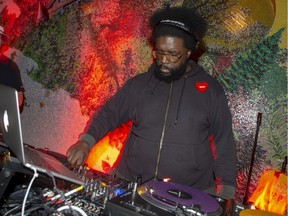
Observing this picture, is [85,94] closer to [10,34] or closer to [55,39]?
[55,39]

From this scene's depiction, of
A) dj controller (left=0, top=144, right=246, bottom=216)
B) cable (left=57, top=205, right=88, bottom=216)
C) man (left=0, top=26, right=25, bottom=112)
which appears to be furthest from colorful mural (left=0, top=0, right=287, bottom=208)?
cable (left=57, top=205, right=88, bottom=216)

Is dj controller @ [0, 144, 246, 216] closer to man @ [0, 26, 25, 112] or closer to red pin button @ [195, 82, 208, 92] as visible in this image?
red pin button @ [195, 82, 208, 92]

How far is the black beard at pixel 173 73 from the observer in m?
2.28

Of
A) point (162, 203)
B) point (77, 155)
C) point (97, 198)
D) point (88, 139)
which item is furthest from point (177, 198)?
point (88, 139)

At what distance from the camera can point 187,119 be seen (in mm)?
2273

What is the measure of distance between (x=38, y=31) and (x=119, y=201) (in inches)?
155

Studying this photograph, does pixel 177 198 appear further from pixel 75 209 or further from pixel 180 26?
pixel 180 26

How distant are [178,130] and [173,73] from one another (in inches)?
15.7

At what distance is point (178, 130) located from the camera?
225 centimetres

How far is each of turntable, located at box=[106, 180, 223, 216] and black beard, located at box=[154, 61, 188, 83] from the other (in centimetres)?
105

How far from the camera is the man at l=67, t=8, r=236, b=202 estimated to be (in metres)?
2.20

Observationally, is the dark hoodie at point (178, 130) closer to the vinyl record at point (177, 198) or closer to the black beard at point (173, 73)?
the black beard at point (173, 73)

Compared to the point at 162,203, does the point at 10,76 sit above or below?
above

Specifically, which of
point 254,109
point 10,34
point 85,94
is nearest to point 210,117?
point 254,109
